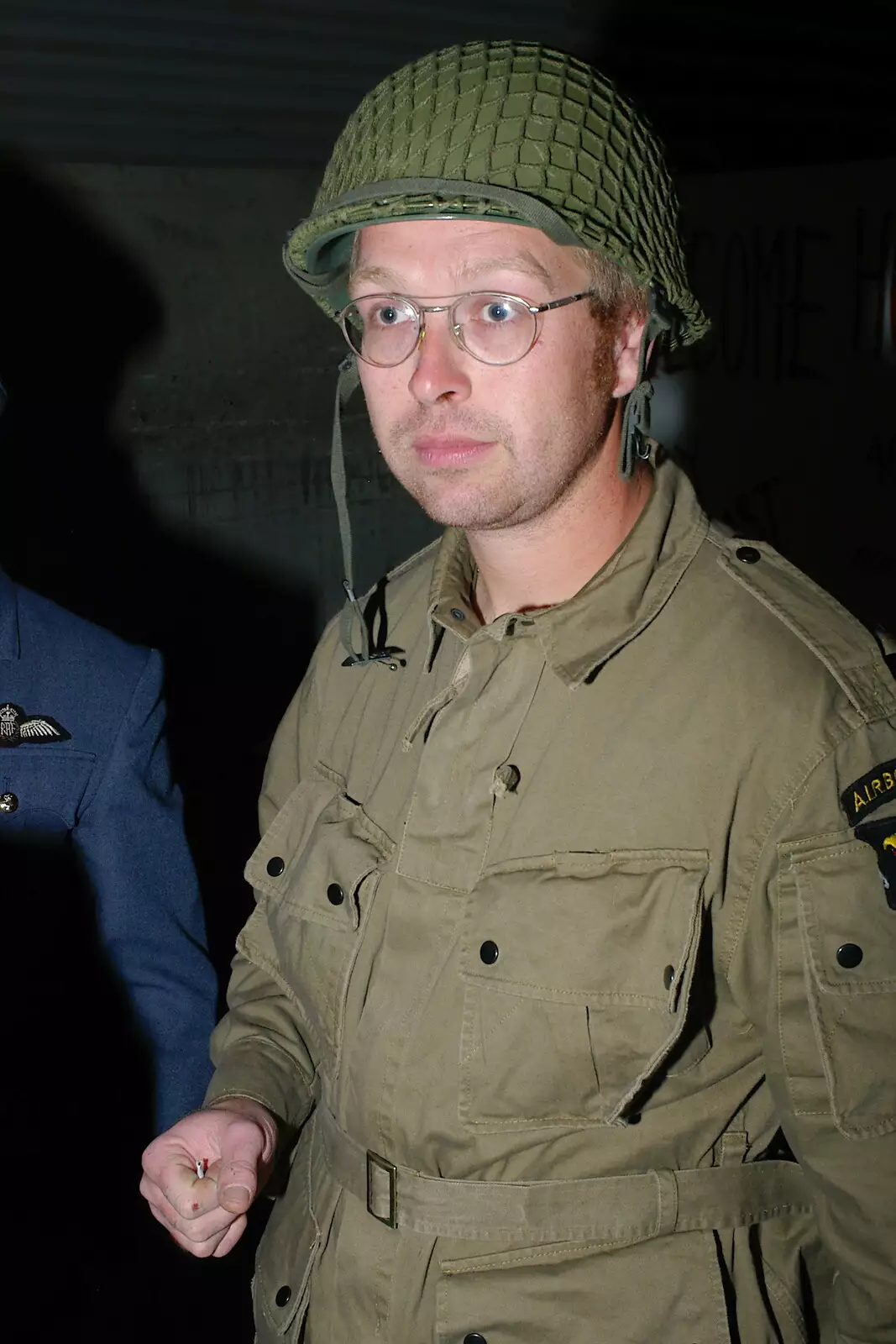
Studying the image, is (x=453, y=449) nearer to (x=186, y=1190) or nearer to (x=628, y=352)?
(x=628, y=352)

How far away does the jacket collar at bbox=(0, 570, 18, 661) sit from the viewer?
8.14 feet

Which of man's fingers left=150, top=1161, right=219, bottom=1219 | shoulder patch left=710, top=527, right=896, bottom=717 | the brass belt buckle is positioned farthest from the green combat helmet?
man's fingers left=150, top=1161, right=219, bottom=1219

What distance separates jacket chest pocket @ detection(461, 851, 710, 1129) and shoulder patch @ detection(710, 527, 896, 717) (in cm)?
31

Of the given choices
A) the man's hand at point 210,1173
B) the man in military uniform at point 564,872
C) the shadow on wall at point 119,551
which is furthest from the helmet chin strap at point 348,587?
the shadow on wall at point 119,551

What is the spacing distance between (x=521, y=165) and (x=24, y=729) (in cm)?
127

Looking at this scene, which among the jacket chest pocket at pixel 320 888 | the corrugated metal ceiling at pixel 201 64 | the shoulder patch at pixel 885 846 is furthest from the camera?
the corrugated metal ceiling at pixel 201 64

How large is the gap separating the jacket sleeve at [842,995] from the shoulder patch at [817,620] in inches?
2.1

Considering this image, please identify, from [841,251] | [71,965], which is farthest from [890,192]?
[71,965]

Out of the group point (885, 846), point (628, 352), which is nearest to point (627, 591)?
point (628, 352)

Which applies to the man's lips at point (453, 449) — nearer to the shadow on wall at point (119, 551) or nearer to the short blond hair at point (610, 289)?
the short blond hair at point (610, 289)

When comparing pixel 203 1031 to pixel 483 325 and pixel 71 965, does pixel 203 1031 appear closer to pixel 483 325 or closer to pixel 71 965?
pixel 71 965

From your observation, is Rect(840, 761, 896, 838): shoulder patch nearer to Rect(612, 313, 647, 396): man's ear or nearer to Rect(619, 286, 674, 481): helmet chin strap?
Rect(619, 286, 674, 481): helmet chin strap

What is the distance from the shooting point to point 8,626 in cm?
Answer: 249

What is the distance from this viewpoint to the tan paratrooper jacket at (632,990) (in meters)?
1.78
